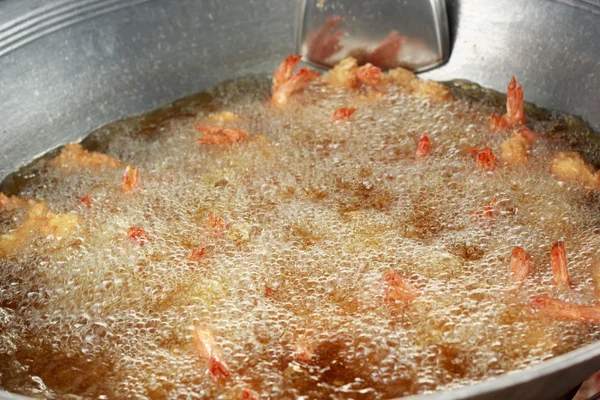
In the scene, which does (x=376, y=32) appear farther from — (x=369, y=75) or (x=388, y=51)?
(x=369, y=75)

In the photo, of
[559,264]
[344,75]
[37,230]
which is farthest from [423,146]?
[37,230]

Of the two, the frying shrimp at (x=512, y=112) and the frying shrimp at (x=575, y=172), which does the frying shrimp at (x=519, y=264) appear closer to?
the frying shrimp at (x=575, y=172)

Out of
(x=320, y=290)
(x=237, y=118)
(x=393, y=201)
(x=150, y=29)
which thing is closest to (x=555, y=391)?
(x=320, y=290)

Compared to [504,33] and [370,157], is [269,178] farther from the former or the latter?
[504,33]

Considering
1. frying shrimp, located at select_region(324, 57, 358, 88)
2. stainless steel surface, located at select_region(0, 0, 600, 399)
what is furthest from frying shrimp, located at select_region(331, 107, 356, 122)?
→ stainless steel surface, located at select_region(0, 0, 600, 399)

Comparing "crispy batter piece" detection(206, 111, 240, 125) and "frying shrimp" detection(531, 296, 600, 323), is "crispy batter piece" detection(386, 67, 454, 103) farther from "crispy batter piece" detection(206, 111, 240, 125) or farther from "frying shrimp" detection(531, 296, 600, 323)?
"frying shrimp" detection(531, 296, 600, 323)

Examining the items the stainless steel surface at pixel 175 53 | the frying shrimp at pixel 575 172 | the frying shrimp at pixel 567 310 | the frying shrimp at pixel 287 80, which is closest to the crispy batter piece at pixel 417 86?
the stainless steel surface at pixel 175 53
